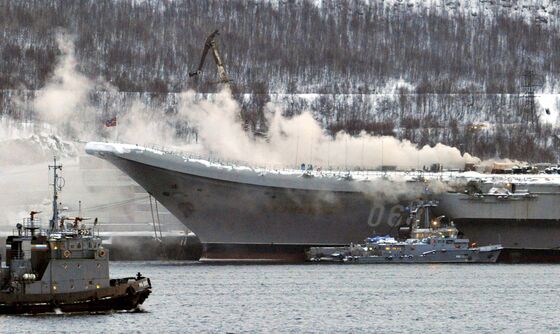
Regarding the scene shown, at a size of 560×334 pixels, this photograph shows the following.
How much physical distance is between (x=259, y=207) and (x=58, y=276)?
35813 millimetres

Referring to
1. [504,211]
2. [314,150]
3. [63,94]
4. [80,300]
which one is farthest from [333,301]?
[63,94]

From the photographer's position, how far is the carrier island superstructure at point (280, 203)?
101438 millimetres

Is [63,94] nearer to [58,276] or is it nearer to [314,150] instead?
[314,150]

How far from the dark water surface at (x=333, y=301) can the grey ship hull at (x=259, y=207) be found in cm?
512

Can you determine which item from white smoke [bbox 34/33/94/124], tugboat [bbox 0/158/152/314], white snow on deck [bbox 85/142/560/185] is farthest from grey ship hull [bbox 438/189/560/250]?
tugboat [bbox 0/158/152/314]

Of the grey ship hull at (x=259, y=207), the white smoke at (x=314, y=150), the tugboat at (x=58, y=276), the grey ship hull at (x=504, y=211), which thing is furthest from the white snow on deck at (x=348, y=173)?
the tugboat at (x=58, y=276)

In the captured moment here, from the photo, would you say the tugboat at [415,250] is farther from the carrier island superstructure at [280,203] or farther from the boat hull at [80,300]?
the boat hull at [80,300]

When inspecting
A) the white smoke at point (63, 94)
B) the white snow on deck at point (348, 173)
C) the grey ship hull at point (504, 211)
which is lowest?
the grey ship hull at point (504, 211)

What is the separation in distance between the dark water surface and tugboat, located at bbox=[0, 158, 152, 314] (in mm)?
546

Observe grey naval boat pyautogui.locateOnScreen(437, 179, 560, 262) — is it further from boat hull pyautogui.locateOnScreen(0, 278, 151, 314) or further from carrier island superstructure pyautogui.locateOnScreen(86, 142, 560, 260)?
boat hull pyautogui.locateOnScreen(0, 278, 151, 314)

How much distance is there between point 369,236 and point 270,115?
124 ft

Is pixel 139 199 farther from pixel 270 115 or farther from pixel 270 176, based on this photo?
pixel 270 115

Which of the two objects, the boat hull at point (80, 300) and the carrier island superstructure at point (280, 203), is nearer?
the boat hull at point (80, 300)

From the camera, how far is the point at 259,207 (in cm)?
10300
